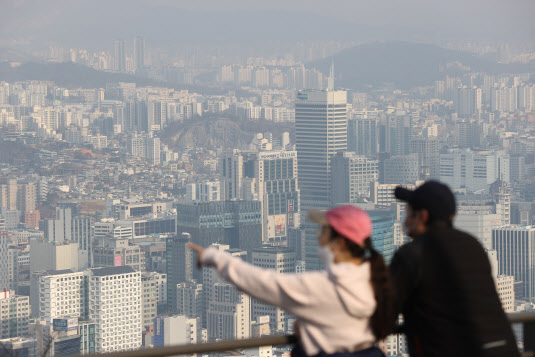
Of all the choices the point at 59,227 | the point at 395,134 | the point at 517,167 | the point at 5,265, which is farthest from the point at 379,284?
the point at 395,134

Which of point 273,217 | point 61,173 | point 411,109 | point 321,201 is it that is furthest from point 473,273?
point 411,109

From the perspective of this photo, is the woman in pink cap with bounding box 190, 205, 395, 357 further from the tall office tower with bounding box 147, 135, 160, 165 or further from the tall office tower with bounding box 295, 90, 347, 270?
the tall office tower with bounding box 147, 135, 160, 165

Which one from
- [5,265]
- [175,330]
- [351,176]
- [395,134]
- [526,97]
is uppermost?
[526,97]

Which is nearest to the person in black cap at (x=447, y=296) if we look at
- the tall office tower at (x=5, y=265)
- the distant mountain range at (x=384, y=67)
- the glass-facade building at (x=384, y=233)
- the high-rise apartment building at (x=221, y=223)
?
the glass-facade building at (x=384, y=233)

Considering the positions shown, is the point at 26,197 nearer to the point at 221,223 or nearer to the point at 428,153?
the point at 221,223

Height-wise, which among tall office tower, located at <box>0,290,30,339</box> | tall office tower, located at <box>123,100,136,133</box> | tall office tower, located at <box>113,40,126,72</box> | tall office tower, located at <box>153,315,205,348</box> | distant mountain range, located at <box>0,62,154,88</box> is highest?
tall office tower, located at <box>113,40,126,72</box>

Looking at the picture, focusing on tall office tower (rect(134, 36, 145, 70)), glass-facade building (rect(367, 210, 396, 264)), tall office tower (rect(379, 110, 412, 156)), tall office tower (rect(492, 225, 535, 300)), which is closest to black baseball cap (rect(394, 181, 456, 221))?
glass-facade building (rect(367, 210, 396, 264))
